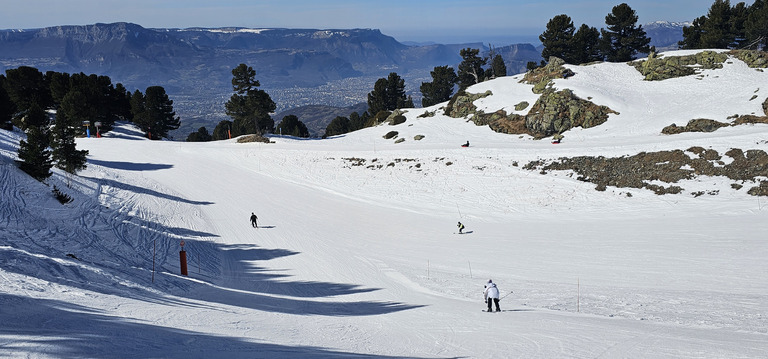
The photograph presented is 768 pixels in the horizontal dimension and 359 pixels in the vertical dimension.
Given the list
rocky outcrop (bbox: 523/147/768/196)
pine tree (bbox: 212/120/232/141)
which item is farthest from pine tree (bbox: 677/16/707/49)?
pine tree (bbox: 212/120/232/141)

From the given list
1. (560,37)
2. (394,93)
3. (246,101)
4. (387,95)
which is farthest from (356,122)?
(560,37)

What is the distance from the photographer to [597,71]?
6238 cm

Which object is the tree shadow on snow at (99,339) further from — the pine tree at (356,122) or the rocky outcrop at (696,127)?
the pine tree at (356,122)

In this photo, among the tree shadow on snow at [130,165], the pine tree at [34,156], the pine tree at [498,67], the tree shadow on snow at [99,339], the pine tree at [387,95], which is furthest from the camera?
the pine tree at [387,95]

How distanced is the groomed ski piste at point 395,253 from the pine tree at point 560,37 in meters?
24.1

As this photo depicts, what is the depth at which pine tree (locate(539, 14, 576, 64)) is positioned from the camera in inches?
2945

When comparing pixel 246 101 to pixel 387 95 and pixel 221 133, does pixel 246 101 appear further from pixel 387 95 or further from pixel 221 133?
pixel 221 133

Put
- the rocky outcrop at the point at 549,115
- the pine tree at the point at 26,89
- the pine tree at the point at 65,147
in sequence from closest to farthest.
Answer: the pine tree at the point at 65,147
the rocky outcrop at the point at 549,115
the pine tree at the point at 26,89

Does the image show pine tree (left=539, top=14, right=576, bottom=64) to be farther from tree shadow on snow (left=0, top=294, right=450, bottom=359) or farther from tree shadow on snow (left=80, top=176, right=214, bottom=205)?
tree shadow on snow (left=0, top=294, right=450, bottom=359)

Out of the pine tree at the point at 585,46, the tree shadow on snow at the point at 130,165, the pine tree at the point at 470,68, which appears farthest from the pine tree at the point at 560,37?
the tree shadow on snow at the point at 130,165

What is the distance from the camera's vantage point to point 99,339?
9.41 meters

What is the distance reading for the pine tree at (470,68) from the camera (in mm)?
89887

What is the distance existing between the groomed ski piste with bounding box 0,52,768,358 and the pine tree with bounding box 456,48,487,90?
39.9m

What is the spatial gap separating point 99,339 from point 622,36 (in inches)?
3271
